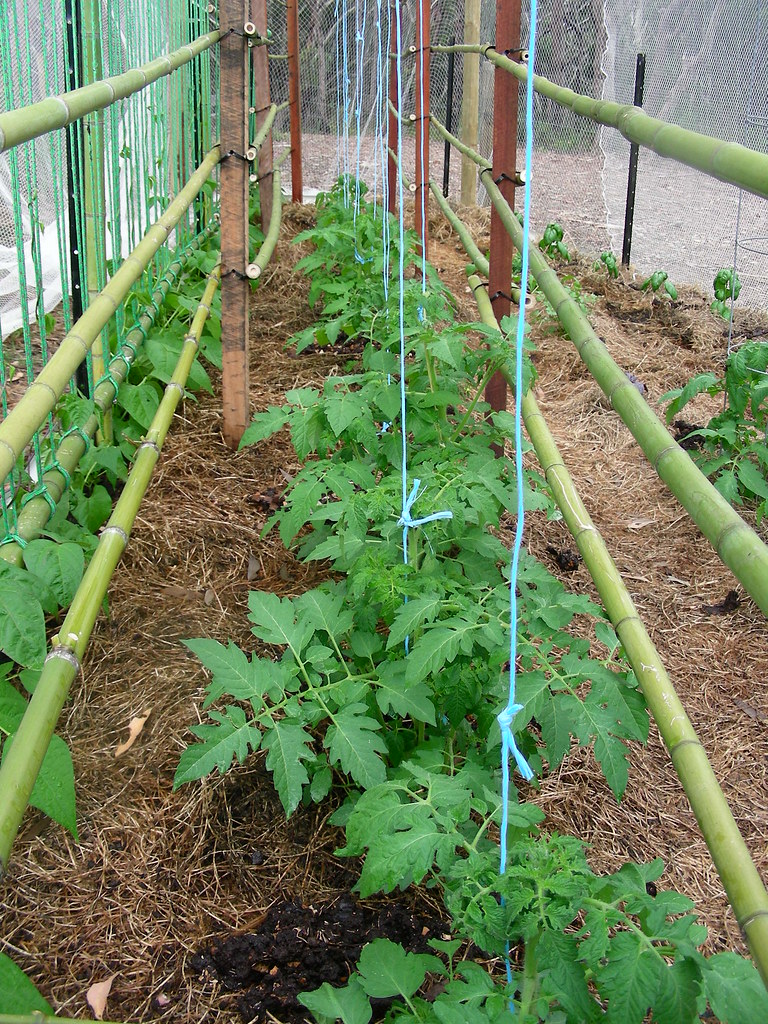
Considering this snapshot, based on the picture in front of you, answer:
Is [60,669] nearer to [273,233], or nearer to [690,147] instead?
[690,147]

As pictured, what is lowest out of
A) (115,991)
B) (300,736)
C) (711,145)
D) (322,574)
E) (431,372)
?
(115,991)

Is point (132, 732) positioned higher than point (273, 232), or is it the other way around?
point (273, 232)

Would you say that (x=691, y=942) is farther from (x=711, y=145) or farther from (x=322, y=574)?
(x=322, y=574)

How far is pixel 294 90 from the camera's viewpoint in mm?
7180

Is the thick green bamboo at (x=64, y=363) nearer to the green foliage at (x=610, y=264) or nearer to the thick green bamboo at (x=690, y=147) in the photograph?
the thick green bamboo at (x=690, y=147)

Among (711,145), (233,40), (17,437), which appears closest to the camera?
(711,145)

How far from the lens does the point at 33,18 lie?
11.8 ft

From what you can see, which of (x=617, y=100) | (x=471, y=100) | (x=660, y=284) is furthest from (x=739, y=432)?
(x=471, y=100)

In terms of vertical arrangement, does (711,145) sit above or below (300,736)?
above

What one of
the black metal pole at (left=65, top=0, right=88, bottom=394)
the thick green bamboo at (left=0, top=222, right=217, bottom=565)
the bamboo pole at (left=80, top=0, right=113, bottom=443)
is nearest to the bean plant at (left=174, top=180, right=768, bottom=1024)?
the thick green bamboo at (left=0, top=222, right=217, bottom=565)

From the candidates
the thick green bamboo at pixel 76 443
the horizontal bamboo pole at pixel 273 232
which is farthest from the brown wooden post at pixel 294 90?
the thick green bamboo at pixel 76 443

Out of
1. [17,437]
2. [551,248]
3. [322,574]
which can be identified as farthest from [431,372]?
[551,248]

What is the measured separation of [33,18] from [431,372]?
2405 mm

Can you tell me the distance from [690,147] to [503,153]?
180 cm
